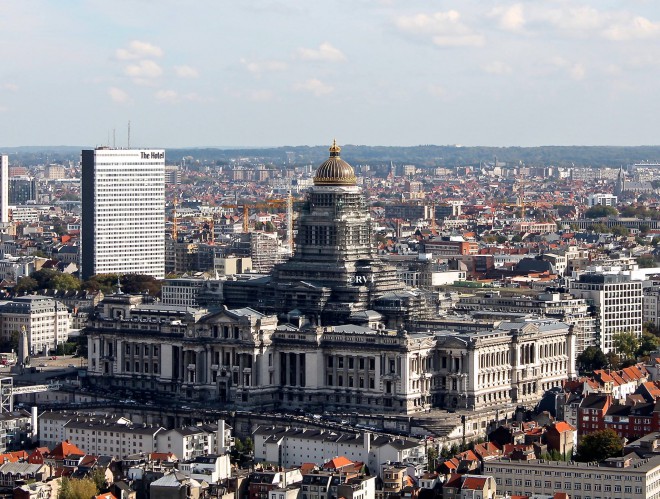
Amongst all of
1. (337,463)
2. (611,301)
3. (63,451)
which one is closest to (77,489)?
(63,451)

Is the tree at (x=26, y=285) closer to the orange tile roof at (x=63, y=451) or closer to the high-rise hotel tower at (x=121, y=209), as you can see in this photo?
the high-rise hotel tower at (x=121, y=209)

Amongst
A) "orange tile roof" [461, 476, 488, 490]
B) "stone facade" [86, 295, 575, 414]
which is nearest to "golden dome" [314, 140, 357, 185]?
"stone facade" [86, 295, 575, 414]

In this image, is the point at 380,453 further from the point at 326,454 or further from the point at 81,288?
the point at 81,288

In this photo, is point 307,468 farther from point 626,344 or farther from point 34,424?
point 626,344

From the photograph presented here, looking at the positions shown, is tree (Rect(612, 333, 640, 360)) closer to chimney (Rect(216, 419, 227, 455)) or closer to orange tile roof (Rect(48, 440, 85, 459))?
chimney (Rect(216, 419, 227, 455))

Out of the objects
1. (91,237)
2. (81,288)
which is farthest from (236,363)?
(91,237)

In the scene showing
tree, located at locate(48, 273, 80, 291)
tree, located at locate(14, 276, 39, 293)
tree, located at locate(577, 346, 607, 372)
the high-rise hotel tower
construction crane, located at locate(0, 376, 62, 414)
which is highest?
the high-rise hotel tower
